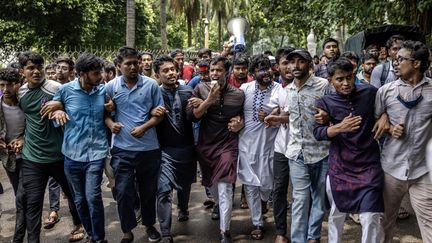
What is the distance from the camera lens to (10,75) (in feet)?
13.9

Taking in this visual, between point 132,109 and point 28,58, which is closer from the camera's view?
point 28,58

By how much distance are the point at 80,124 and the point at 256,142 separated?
1769mm

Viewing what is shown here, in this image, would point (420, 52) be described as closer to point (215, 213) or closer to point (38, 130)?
point (215, 213)

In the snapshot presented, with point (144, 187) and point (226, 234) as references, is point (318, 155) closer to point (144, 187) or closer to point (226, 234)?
point (226, 234)

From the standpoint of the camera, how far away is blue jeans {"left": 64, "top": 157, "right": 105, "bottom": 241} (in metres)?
4.19

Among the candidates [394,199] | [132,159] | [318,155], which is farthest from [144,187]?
[394,199]

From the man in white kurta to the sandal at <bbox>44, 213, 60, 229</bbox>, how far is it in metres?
2.25

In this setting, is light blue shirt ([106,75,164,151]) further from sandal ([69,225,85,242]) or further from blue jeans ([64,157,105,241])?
sandal ([69,225,85,242])

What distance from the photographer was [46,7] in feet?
63.1

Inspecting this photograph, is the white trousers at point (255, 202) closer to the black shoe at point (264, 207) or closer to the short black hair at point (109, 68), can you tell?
the black shoe at point (264, 207)

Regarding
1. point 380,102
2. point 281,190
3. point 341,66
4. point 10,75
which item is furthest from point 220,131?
point 10,75

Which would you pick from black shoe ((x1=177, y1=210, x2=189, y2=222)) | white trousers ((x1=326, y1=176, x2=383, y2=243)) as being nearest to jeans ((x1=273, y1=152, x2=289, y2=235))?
white trousers ((x1=326, y1=176, x2=383, y2=243))

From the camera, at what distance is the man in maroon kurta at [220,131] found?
448 cm

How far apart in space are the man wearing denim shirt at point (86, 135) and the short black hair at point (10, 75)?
448 millimetres
